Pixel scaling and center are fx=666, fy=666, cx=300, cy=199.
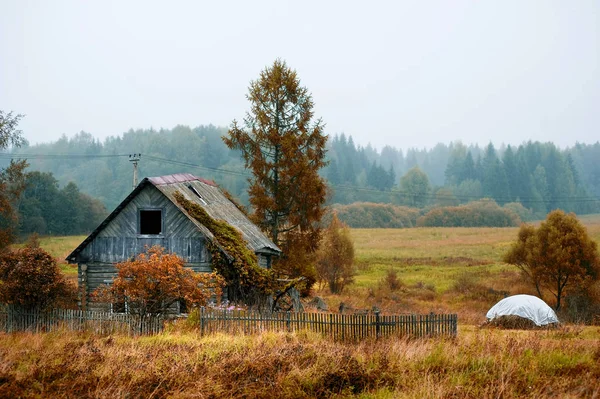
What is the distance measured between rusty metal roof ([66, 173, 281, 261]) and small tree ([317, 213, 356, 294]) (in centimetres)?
1290

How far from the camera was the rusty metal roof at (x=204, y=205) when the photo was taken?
2950cm

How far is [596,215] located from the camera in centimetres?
14288

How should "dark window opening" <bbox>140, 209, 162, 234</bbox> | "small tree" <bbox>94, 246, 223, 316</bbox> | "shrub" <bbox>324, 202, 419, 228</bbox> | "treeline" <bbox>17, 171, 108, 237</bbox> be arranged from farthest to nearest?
"shrub" <bbox>324, 202, 419, 228</bbox>, "treeline" <bbox>17, 171, 108, 237</bbox>, "dark window opening" <bbox>140, 209, 162, 234</bbox>, "small tree" <bbox>94, 246, 223, 316</bbox>

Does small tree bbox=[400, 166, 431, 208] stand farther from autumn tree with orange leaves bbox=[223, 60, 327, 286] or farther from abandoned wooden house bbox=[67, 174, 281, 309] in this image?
abandoned wooden house bbox=[67, 174, 281, 309]

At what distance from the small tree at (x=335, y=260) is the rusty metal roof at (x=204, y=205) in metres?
12.9

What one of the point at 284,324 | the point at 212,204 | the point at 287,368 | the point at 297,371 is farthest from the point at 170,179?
the point at 297,371

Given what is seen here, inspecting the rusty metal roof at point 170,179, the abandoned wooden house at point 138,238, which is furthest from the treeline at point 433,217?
the abandoned wooden house at point 138,238

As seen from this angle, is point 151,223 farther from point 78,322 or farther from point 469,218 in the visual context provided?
point 469,218

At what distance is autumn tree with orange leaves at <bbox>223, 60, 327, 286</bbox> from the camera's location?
3838cm

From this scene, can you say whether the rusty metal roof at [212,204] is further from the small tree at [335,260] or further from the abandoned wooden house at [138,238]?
the small tree at [335,260]

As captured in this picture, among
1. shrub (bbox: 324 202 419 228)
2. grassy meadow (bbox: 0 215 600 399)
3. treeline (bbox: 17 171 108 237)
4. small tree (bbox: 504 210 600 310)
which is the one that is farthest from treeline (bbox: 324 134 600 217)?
grassy meadow (bbox: 0 215 600 399)

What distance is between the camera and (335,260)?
162 ft

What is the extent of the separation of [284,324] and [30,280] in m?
10.1

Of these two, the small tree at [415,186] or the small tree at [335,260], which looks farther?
the small tree at [415,186]
